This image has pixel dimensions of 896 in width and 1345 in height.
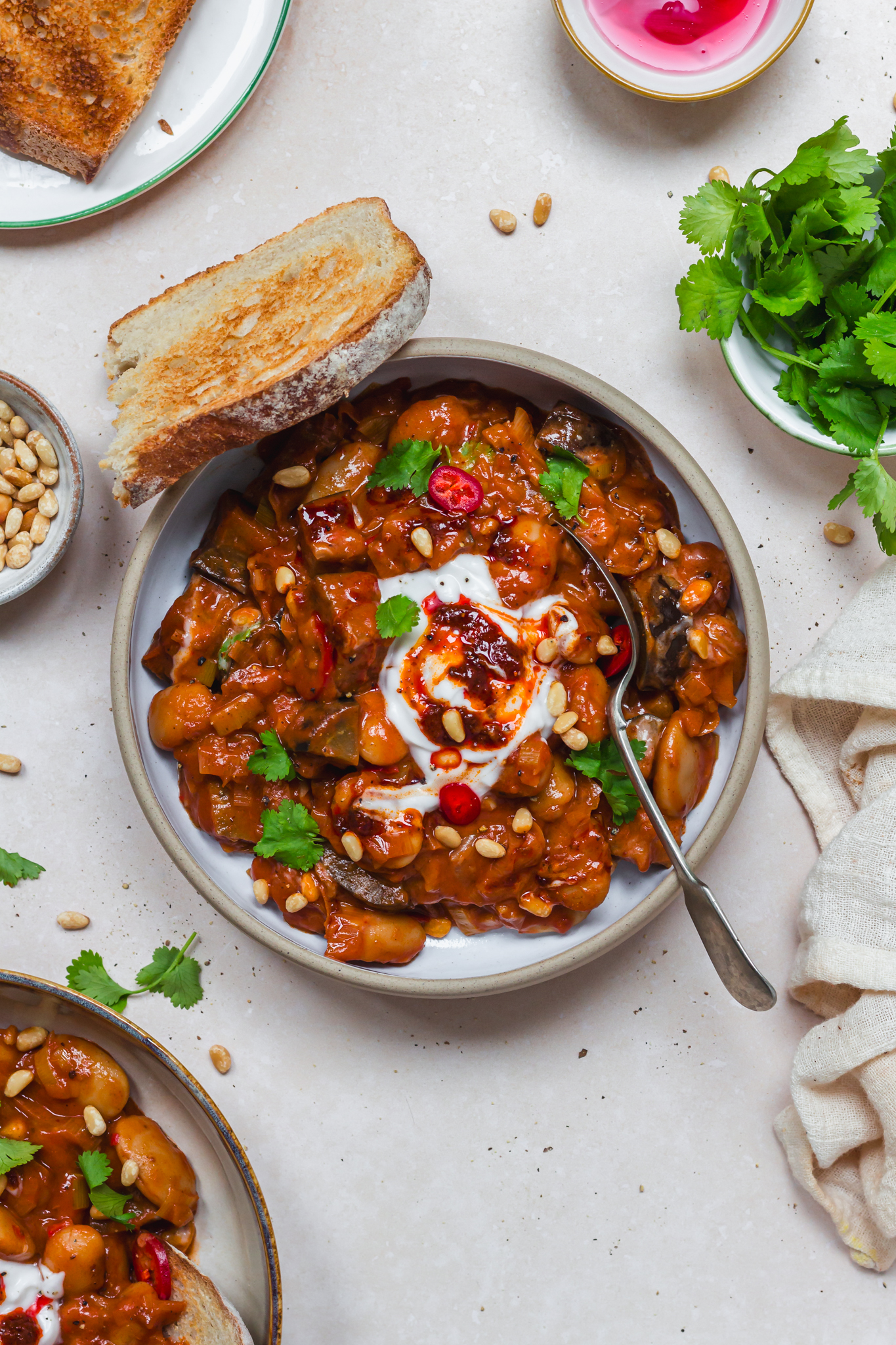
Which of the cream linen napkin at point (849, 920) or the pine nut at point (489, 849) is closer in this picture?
the pine nut at point (489, 849)

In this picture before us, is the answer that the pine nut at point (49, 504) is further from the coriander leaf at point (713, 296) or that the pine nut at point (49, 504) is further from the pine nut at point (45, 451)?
the coriander leaf at point (713, 296)

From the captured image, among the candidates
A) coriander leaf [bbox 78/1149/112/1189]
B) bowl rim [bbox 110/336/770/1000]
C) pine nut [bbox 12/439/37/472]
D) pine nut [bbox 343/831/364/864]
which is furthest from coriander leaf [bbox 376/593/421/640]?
coriander leaf [bbox 78/1149/112/1189]

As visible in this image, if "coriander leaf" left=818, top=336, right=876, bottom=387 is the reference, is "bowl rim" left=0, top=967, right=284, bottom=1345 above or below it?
below

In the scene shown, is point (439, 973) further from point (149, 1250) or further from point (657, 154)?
point (657, 154)

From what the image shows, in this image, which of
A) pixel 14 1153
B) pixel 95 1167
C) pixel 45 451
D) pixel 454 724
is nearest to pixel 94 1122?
pixel 95 1167

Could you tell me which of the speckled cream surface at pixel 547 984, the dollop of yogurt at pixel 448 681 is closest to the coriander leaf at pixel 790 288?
the speckled cream surface at pixel 547 984

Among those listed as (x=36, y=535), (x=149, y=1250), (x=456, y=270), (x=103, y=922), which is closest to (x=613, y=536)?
(x=456, y=270)

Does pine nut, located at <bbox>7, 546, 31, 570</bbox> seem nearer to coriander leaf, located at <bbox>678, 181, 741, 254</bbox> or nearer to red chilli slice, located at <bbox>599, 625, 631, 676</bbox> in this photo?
red chilli slice, located at <bbox>599, 625, 631, 676</bbox>
